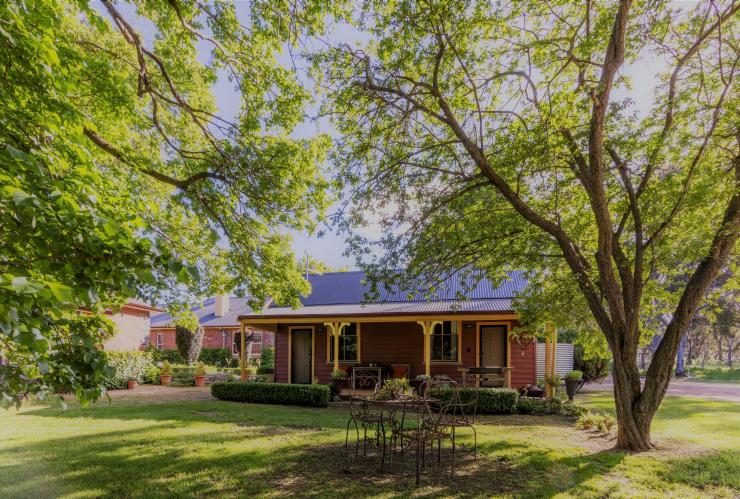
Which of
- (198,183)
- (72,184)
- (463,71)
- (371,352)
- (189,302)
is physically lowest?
(371,352)

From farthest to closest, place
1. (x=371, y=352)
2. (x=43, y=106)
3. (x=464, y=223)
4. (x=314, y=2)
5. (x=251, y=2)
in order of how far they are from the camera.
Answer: (x=371, y=352)
(x=464, y=223)
(x=251, y=2)
(x=314, y=2)
(x=43, y=106)

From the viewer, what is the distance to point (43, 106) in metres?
3.28

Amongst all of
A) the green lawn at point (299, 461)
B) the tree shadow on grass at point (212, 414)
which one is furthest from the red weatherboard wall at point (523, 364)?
the tree shadow on grass at point (212, 414)

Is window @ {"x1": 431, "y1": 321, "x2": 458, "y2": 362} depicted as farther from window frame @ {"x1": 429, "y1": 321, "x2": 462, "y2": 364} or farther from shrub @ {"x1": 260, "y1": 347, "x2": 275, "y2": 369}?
shrub @ {"x1": 260, "y1": 347, "x2": 275, "y2": 369}

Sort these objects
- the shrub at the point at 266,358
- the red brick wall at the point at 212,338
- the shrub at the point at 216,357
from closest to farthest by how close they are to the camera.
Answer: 1. the shrub at the point at 266,358
2. the shrub at the point at 216,357
3. the red brick wall at the point at 212,338

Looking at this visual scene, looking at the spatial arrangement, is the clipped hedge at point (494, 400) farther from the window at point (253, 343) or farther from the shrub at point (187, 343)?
the window at point (253, 343)

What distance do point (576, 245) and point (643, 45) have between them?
376cm

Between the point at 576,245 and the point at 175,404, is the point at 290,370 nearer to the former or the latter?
the point at 175,404

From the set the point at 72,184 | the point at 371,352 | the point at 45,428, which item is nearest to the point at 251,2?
the point at 72,184

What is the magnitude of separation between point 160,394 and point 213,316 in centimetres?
1414

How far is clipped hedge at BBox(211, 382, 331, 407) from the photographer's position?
1341cm

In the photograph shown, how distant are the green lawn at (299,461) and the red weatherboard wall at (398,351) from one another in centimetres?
445

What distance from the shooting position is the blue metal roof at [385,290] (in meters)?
16.8

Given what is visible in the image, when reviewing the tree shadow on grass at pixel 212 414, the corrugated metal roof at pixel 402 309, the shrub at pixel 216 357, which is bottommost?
the shrub at pixel 216 357
